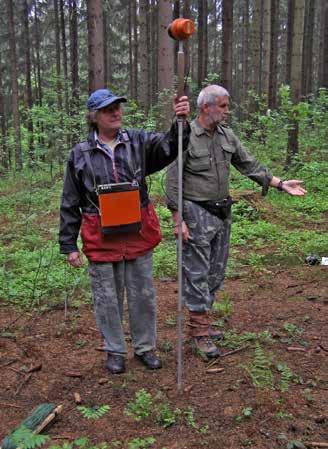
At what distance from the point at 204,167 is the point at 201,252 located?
2.41 feet

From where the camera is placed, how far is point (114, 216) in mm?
3893

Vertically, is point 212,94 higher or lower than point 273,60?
lower

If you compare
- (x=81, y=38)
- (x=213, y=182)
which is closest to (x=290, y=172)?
(x=213, y=182)

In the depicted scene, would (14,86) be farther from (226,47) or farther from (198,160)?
(198,160)

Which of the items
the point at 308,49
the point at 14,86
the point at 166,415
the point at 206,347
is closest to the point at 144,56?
the point at 14,86

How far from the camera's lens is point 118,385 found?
398 cm

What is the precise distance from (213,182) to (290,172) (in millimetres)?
8174

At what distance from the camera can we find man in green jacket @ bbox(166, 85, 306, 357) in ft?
13.8

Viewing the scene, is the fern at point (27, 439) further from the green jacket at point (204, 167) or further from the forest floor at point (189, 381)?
the green jacket at point (204, 167)

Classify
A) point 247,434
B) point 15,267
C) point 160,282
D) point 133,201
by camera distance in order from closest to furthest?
point 247,434, point 133,201, point 160,282, point 15,267

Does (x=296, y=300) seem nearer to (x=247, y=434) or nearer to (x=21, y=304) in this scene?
(x=247, y=434)

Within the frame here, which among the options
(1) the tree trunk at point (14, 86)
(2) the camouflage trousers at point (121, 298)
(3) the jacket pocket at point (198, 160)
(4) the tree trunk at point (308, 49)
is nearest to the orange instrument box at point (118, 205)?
(2) the camouflage trousers at point (121, 298)

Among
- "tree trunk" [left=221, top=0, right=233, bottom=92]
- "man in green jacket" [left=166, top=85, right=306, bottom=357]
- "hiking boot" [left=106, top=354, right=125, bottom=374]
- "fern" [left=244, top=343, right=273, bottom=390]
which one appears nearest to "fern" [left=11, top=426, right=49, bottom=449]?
"hiking boot" [left=106, top=354, right=125, bottom=374]

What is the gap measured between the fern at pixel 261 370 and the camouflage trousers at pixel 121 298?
877mm
